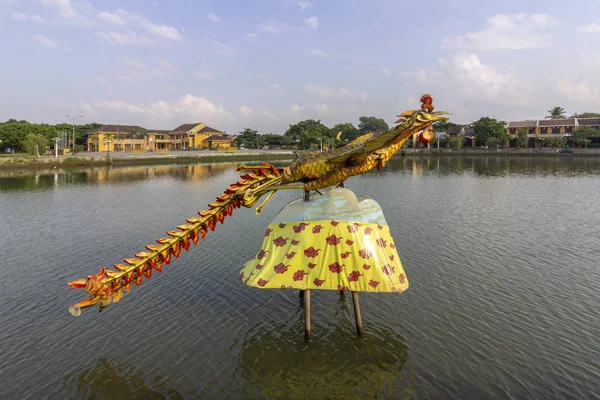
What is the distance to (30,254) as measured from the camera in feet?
70.3

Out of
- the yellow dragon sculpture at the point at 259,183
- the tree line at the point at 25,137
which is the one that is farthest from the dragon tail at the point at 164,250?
the tree line at the point at 25,137

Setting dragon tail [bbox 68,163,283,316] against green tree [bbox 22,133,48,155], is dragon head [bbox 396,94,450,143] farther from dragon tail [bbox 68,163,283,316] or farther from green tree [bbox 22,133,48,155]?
green tree [bbox 22,133,48,155]

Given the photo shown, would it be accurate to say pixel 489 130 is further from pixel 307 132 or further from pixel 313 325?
pixel 313 325

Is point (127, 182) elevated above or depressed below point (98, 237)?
above

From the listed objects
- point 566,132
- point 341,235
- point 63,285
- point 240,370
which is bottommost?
point 240,370

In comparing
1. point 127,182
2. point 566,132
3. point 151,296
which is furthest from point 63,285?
point 566,132

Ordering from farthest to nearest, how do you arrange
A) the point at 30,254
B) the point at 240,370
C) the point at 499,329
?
the point at 30,254 → the point at 499,329 → the point at 240,370

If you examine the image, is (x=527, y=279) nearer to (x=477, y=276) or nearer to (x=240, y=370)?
(x=477, y=276)

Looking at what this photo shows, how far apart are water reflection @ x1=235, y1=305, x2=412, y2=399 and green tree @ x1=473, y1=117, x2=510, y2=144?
118706 millimetres

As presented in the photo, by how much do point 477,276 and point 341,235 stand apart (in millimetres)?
9748

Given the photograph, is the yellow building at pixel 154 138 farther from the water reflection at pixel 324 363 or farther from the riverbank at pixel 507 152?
the water reflection at pixel 324 363

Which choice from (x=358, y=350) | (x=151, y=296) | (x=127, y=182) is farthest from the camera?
(x=127, y=182)

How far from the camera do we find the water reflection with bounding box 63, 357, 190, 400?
10.2 meters

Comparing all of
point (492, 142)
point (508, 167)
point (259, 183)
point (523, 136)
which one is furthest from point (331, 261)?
point (523, 136)
